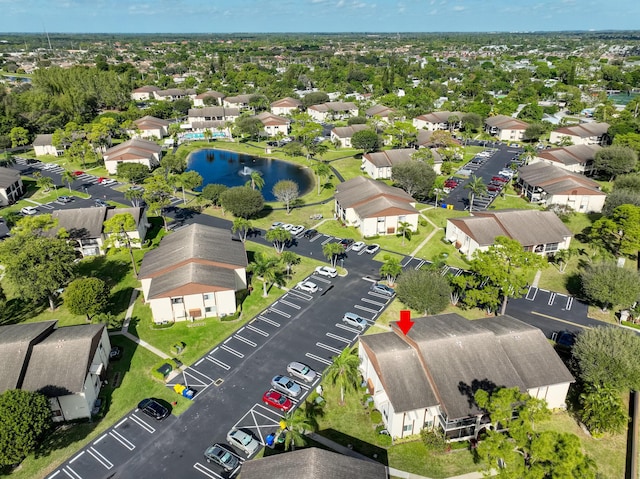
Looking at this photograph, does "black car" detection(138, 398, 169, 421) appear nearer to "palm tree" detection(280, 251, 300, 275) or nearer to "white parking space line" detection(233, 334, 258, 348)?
"white parking space line" detection(233, 334, 258, 348)

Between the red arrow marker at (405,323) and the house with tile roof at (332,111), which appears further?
the house with tile roof at (332,111)

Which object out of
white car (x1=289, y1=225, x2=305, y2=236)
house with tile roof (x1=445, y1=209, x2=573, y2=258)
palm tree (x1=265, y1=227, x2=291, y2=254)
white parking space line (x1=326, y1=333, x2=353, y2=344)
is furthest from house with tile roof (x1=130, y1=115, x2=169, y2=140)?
white parking space line (x1=326, y1=333, x2=353, y2=344)

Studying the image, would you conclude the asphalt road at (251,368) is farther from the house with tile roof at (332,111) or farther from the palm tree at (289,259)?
the house with tile roof at (332,111)

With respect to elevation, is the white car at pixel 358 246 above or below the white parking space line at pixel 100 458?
above

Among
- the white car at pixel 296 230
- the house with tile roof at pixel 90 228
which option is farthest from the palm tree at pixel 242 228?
the house with tile roof at pixel 90 228

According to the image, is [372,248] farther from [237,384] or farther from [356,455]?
[356,455]

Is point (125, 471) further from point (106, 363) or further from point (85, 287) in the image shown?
point (85, 287)

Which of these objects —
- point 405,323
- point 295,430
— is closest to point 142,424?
point 295,430
